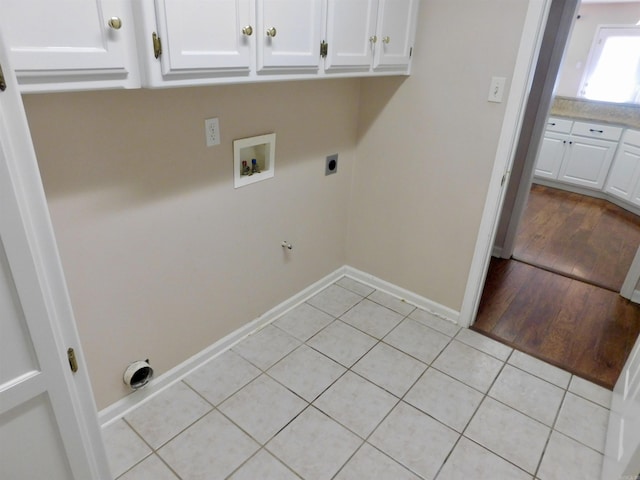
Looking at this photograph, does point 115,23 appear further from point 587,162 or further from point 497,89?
point 587,162

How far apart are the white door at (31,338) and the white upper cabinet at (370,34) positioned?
1.22 m

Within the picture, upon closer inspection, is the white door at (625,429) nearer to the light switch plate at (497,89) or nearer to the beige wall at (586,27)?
the light switch plate at (497,89)

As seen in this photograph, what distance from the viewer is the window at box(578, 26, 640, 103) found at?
17.4ft

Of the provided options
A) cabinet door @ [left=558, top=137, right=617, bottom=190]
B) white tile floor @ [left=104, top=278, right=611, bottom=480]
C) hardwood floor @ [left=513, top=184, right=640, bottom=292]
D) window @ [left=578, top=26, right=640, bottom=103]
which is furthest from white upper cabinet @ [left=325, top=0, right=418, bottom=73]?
window @ [left=578, top=26, right=640, bottom=103]

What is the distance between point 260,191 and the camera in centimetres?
211

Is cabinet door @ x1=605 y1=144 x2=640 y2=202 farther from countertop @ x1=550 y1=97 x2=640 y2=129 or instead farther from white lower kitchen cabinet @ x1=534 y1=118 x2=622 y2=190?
countertop @ x1=550 y1=97 x2=640 y2=129

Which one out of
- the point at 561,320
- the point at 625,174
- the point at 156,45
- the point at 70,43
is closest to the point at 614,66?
the point at 625,174

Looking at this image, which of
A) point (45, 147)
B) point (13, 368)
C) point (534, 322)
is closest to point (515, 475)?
point (534, 322)

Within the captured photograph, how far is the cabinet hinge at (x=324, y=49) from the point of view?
1636 mm

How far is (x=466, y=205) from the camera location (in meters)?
2.33

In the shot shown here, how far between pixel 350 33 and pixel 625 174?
166 inches

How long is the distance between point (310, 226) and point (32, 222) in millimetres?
1783

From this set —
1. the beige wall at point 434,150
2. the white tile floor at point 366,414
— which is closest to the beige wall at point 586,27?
the beige wall at point 434,150

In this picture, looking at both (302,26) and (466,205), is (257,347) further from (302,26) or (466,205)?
(302,26)
